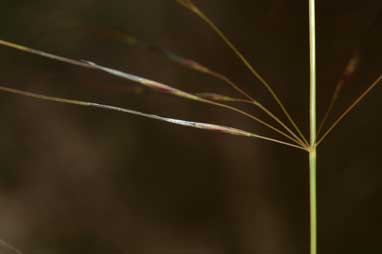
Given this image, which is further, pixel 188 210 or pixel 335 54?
pixel 188 210

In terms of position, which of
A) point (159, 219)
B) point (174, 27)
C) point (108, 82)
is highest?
point (174, 27)

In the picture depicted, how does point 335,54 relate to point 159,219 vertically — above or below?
above

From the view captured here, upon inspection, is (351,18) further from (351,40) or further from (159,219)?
(159,219)

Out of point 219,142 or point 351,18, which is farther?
point 219,142

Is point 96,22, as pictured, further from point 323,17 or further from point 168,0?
point 323,17

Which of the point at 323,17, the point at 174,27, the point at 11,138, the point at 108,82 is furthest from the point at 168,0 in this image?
the point at 11,138

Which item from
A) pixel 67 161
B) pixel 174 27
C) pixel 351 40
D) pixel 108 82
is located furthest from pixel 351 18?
pixel 67 161
